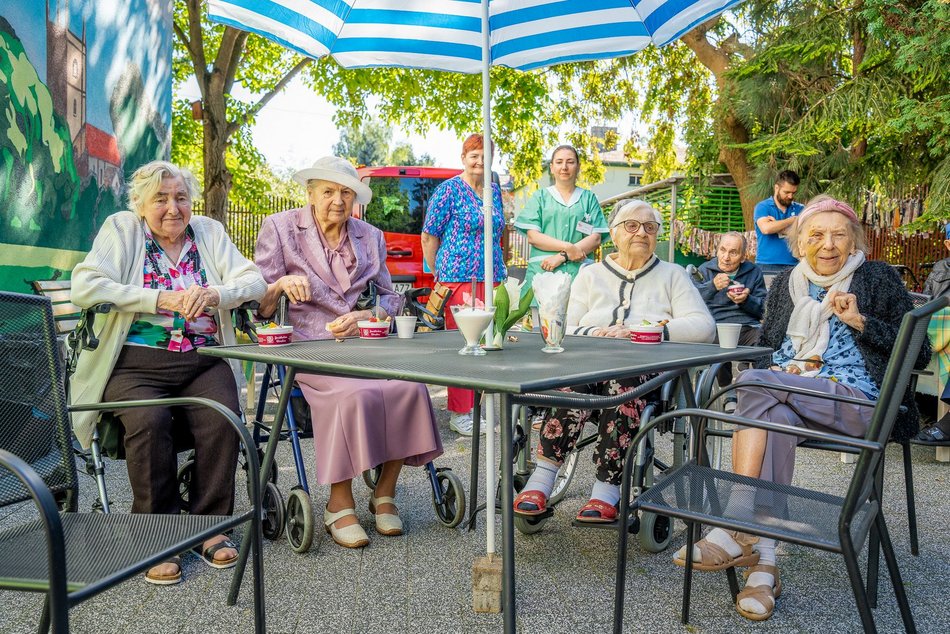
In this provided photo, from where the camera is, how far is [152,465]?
2779 millimetres

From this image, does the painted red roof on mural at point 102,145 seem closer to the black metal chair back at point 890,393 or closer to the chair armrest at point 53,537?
the chair armrest at point 53,537

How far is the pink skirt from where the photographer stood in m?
3.00

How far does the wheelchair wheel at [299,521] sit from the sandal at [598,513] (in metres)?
1.04

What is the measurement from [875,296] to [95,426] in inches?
118

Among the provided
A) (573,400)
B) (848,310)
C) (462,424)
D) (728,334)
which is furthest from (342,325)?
(462,424)

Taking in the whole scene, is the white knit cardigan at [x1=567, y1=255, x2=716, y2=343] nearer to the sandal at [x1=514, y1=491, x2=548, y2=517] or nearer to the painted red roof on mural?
the sandal at [x1=514, y1=491, x2=548, y2=517]

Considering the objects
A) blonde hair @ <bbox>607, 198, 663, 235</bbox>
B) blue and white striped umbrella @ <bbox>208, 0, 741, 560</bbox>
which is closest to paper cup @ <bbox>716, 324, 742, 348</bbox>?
blonde hair @ <bbox>607, 198, 663, 235</bbox>

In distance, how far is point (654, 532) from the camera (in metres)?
3.02

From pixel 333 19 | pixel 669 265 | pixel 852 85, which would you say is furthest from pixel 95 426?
pixel 852 85

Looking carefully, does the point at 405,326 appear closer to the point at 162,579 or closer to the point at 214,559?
the point at 214,559

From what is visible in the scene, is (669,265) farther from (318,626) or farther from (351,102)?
(351,102)

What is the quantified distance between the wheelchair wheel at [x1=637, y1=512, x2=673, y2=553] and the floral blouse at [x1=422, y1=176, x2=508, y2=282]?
7.49ft

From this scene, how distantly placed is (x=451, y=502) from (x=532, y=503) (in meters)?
0.40

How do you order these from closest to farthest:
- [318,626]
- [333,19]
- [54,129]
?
[318,626], [333,19], [54,129]
